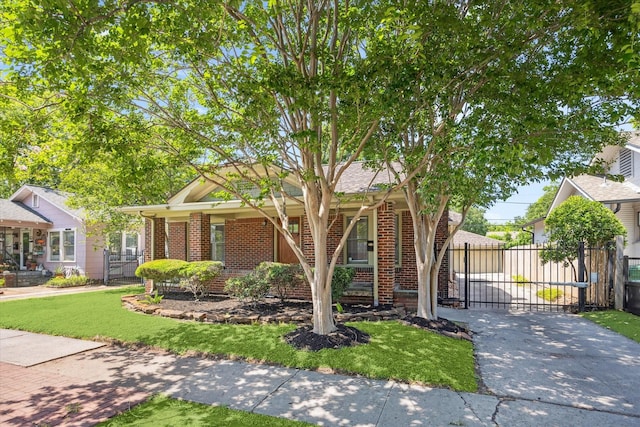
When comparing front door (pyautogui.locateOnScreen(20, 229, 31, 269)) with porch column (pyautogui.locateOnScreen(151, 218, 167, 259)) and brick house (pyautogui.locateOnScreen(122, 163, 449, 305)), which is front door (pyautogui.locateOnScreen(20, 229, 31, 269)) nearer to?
brick house (pyautogui.locateOnScreen(122, 163, 449, 305))

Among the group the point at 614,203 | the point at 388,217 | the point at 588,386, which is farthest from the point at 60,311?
the point at 614,203

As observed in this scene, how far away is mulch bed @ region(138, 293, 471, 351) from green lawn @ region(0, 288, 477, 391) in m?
0.25

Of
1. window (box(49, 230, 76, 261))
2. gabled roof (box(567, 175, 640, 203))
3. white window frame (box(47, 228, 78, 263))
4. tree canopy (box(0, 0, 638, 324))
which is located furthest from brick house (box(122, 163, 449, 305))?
window (box(49, 230, 76, 261))

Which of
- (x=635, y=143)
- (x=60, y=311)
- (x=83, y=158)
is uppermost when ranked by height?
(x=635, y=143)

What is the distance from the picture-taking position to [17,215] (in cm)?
1878

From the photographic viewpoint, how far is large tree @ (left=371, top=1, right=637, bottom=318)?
4566 mm

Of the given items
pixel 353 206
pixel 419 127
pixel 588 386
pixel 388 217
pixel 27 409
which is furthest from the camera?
pixel 353 206

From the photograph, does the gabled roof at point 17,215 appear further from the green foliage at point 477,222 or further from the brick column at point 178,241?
the green foliage at point 477,222

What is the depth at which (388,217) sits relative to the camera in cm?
1012

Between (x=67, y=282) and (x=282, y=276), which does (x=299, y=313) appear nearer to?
(x=282, y=276)

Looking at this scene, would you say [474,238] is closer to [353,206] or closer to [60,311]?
[353,206]

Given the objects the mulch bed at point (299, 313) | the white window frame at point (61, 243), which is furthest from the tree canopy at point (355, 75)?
the white window frame at point (61, 243)

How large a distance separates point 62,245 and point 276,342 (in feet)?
58.6

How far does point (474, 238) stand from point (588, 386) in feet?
94.2
